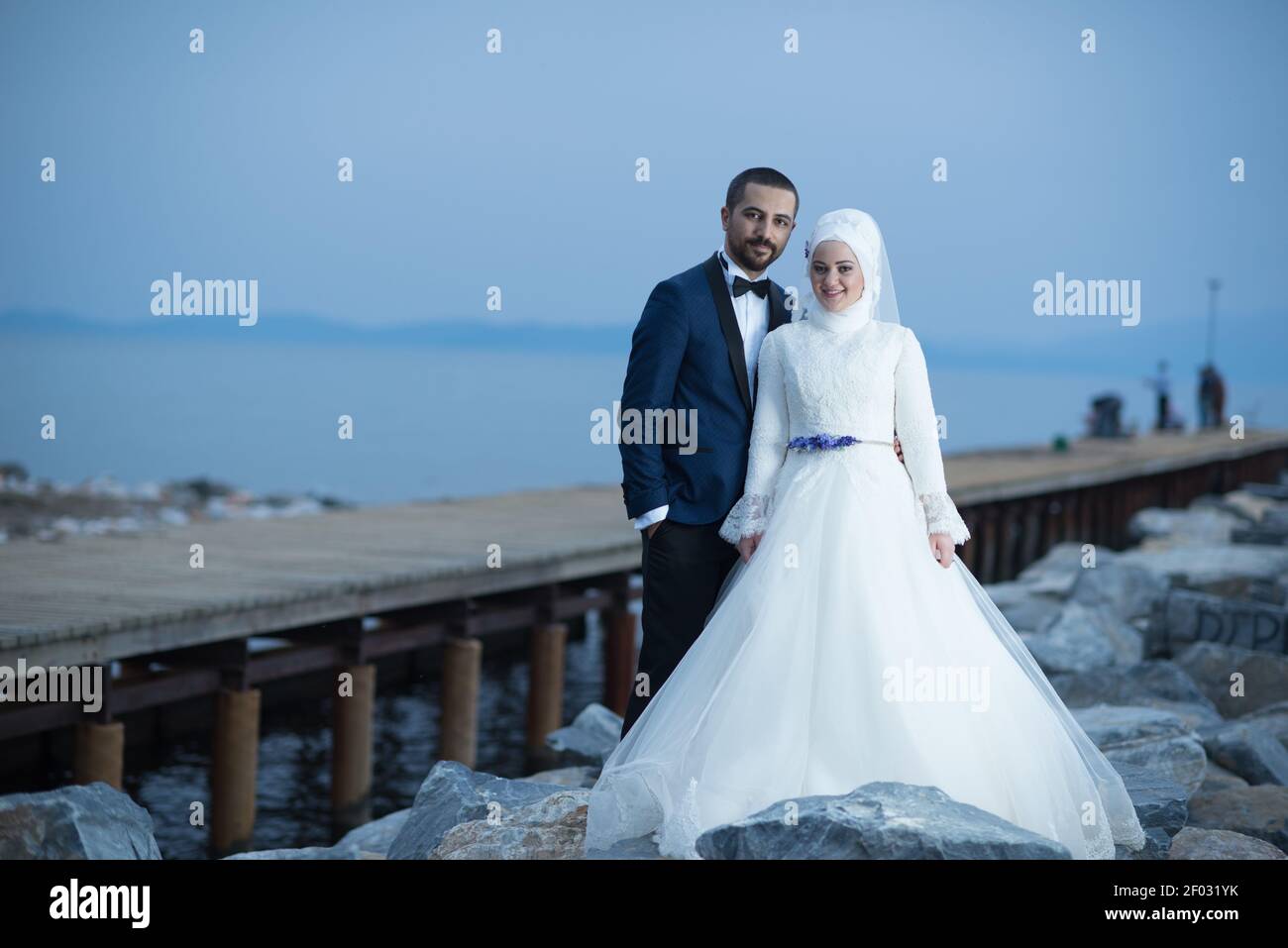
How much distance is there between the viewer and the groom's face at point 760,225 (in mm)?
4934

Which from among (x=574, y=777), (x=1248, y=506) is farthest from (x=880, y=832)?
(x=1248, y=506)

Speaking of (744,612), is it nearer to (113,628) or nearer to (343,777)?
(113,628)

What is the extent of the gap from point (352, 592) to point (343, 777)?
1.38 m

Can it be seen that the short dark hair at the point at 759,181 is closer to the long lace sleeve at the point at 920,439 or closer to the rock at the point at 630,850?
the long lace sleeve at the point at 920,439

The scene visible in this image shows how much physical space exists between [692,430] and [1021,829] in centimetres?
168

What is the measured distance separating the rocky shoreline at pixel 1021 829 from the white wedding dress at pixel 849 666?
18cm

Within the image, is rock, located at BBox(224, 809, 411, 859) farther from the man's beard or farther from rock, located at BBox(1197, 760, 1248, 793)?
rock, located at BBox(1197, 760, 1248, 793)

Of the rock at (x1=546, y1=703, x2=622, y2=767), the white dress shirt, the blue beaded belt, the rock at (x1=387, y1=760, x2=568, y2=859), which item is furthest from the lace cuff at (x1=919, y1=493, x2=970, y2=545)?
the rock at (x1=546, y1=703, x2=622, y2=767)

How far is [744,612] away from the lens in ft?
15.2

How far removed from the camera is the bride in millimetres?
4414

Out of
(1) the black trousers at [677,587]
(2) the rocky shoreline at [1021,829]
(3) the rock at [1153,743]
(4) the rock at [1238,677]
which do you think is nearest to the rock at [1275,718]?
(2) the rocky shoreline at [1021,829]

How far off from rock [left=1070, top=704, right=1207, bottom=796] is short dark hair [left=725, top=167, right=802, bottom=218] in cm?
284

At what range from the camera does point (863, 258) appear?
4.71 meters

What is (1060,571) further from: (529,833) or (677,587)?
(529,833)
